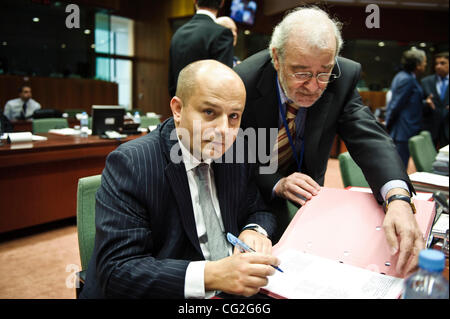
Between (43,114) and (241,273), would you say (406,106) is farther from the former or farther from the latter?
(43,114)

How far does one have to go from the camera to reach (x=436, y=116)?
16.8ft

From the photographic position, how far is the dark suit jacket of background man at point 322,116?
5.34 ft

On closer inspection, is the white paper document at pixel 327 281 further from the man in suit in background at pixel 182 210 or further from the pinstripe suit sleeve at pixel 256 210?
the pinstripe suit sleeve at pixel 256 210

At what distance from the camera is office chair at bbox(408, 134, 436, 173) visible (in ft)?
9.89

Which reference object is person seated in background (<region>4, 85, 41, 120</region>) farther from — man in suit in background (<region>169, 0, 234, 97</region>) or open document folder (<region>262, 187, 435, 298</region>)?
open document folder (<region>262, 187, 435, 298</region>)

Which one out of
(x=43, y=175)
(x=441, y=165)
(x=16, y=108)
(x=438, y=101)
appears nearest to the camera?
(x=441, y=165)

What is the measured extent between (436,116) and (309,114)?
4294 mm

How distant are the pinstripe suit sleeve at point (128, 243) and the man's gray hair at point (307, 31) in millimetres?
729

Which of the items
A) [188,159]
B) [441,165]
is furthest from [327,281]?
[441,165]

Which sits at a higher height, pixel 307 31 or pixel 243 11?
pixel 243 11

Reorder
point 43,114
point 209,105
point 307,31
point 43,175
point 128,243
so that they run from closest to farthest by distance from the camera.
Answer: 1. point 128,243
2. point 209,105
3. point 307,31
4. point 43,175
5. point 43,114

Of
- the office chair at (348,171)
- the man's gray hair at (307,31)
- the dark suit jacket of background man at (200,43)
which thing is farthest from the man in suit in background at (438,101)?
the man's gray hair at (307,31)

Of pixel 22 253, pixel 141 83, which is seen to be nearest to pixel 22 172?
pixel 22 253
